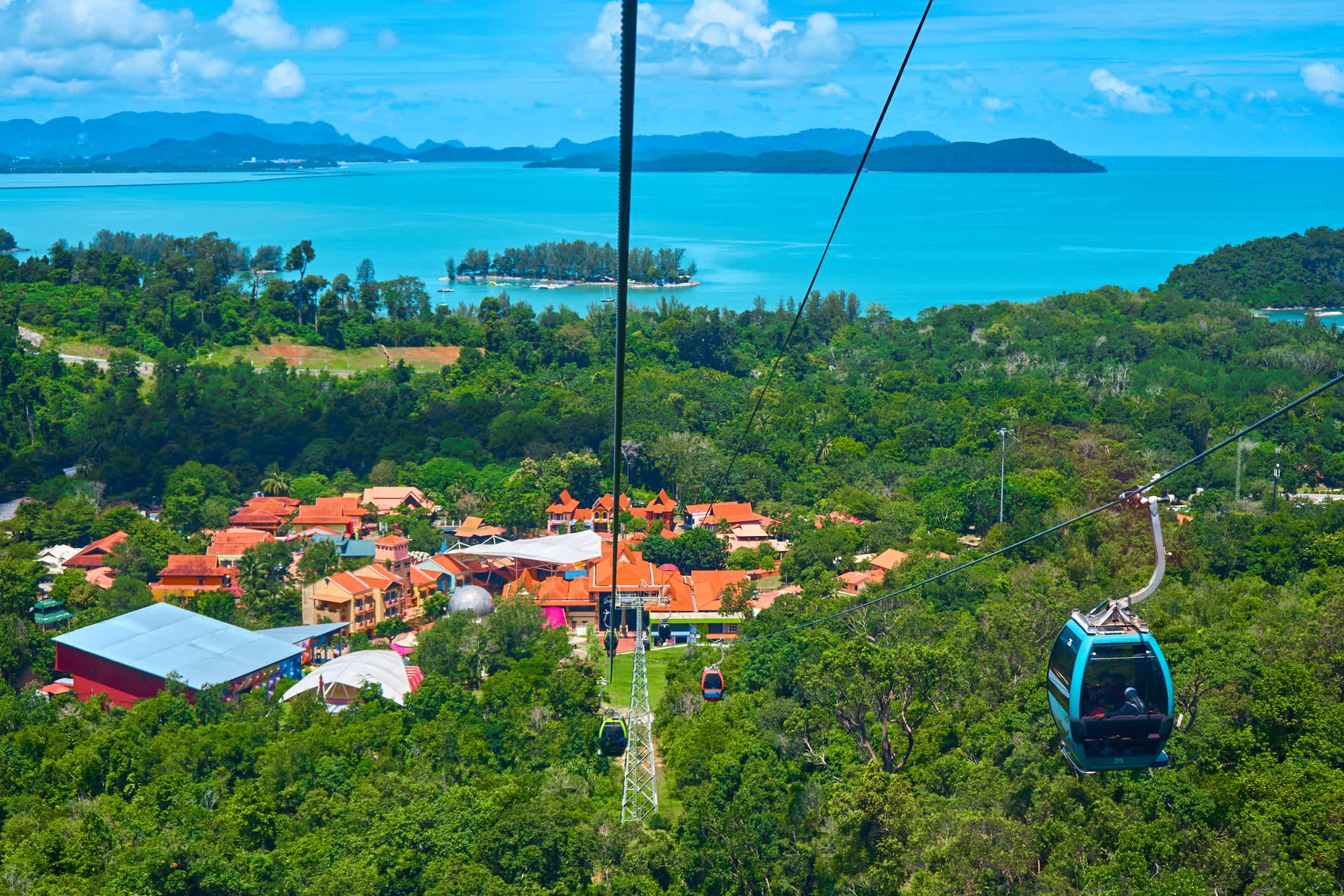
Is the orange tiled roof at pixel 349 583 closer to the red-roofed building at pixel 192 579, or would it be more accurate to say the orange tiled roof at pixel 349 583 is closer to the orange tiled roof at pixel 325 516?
the red-roofed building at pixel 192 579

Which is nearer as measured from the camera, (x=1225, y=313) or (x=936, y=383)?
(x=936, y=383)

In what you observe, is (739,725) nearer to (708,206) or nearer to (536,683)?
(536,683)

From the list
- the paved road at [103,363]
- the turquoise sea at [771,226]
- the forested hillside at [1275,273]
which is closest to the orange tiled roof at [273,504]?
the paved road at [103,363]

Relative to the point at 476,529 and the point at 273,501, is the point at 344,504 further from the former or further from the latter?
the point at 476,529

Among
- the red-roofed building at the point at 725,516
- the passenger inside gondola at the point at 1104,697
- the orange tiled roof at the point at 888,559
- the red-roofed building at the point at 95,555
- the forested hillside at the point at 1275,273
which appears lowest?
the red-roofed building at the point at 95,555

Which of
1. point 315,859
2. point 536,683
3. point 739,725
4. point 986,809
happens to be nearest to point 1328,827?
point 986,809

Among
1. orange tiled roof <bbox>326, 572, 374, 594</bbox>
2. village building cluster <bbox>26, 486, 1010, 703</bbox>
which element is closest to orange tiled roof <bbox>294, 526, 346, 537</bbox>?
village building cluster <bbox>26, 486, 1010, 703</bbox>

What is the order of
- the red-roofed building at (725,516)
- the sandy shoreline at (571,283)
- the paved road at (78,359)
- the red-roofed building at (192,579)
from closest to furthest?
the red-roofed building at (192,579), the red-roofed building at (725,516), the paved road at (78,359), the sandy shoreline at (571,283)
